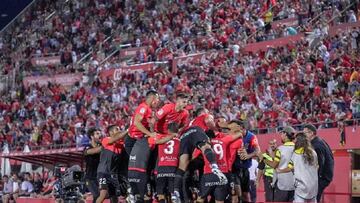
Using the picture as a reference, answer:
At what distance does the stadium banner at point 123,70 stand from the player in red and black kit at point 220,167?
19.4 m

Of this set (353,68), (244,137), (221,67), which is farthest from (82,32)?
(244,137)

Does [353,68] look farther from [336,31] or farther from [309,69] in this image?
[336,31]

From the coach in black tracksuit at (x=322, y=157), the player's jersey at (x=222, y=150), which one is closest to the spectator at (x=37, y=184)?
the player's jersey at (x=222, y=150)

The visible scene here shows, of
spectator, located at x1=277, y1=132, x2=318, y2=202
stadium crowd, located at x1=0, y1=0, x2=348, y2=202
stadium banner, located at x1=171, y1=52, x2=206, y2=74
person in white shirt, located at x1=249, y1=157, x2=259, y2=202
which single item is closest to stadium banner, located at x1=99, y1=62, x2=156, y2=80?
stadium crowd, located at x1=0, y1=0, x2=348, y2=202

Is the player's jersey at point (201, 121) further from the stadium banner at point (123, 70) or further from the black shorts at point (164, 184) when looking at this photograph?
the stadium banner at point (123, 70)

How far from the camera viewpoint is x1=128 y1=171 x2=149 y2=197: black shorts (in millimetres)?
16078

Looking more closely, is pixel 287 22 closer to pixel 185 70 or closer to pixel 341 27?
pixel 341 27

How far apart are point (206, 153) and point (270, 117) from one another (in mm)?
11457

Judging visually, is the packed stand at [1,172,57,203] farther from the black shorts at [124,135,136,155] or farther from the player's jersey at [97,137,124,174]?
the black shorts at [124,135,136,155]

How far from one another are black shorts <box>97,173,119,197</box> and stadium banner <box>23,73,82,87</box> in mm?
20771

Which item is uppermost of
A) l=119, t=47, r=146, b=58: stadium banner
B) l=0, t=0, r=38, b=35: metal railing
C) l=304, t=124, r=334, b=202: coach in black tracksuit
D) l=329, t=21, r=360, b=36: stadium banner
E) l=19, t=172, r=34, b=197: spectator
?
l=0, t=0, r=38, b=35: metal railing

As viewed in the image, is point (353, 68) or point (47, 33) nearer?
point (353, 68)

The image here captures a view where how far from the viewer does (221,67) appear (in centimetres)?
3138

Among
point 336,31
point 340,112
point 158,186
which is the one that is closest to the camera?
A: point 158,186
